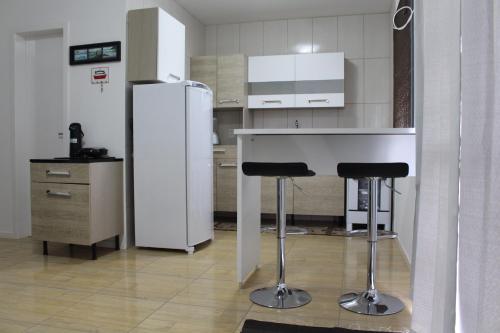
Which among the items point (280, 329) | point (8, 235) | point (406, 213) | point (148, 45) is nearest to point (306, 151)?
point (280, 329)

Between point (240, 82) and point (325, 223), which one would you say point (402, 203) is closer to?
point (325, 223)

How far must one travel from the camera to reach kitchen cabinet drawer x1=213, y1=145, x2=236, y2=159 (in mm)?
4816

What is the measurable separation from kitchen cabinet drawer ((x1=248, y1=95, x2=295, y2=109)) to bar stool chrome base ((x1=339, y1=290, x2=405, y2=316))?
3048mm

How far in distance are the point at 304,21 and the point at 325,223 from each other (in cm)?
263

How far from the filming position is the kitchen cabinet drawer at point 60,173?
320 cm

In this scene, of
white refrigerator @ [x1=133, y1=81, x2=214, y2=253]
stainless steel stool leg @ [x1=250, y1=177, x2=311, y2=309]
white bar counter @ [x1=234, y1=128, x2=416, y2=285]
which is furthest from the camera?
white refrigerator @ [x1=133, y1=81, x2=214, y2=253]

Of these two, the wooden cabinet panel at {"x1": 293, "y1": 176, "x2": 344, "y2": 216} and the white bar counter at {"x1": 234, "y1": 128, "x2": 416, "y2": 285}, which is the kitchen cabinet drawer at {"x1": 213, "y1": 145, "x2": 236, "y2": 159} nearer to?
the wooden cabinet panel at {"x1": 293, "y1": 176, "x2": 344, "y2": 216}

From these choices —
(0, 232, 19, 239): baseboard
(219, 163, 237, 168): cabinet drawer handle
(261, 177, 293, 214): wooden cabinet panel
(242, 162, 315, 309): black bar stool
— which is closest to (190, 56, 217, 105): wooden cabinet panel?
(219, 163, 237, 168): cabinet drawer handle

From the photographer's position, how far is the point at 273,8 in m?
4.82

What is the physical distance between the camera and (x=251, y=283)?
262 cm

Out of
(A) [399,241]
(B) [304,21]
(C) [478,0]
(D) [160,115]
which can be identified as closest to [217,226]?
(D) [160,115]

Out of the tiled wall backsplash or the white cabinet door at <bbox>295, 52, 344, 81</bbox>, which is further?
the tiled wall backsplash

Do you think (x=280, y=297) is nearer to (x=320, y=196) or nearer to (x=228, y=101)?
(x=320, y=196)

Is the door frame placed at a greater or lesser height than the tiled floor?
greater
